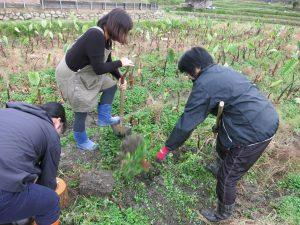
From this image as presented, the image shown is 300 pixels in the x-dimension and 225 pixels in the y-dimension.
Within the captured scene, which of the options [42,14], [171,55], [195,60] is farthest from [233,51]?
[42,14]

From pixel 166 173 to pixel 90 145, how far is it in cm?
93

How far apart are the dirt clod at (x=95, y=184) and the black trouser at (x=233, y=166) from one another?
1.04 m

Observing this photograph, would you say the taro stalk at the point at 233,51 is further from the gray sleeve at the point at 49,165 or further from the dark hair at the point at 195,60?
the gray sleeve at the point at 49,165

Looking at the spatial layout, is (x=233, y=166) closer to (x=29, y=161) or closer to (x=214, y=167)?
(x=214, y=167)

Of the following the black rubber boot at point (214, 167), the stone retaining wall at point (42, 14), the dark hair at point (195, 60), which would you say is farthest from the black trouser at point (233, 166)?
the stone retaining wall at point (42, 14)

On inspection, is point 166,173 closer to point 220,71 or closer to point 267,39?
point 220,71

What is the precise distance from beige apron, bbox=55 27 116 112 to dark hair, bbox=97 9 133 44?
36 cm

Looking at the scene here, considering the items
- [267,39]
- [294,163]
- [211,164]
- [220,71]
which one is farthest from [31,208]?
[267,39]

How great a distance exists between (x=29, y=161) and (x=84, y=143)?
1.70m

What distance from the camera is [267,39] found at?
9305 millimetres

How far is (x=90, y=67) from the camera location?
3234 mm

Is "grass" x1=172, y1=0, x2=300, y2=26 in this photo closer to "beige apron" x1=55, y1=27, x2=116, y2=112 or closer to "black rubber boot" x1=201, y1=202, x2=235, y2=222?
"beige apron" x1=55, y1=27, x2=116, y2=112

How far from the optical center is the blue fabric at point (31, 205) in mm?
1950

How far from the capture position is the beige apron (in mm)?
3221
